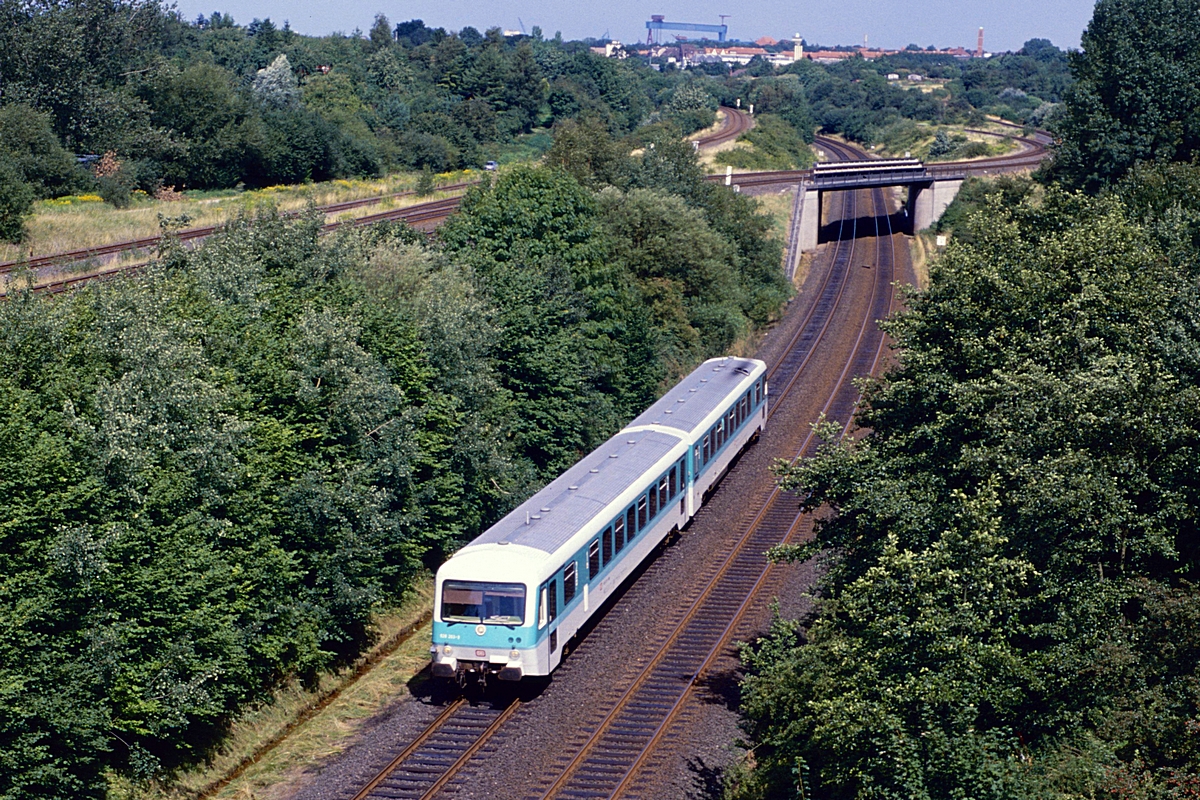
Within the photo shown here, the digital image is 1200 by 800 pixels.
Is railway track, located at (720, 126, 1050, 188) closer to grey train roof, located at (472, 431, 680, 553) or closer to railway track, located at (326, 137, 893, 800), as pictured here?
railway track, located at (326, 137, 893, 800)

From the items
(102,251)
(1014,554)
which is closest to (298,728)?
(1014,554)

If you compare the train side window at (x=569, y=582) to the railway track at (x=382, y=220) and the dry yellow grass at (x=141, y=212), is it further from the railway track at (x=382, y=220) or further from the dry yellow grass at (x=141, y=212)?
the dry yellow grass at (x=141, y=212)

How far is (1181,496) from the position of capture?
16.8m

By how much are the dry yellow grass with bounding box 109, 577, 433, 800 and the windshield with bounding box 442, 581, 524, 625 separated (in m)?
2.47

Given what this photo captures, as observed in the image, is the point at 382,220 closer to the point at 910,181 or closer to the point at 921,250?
the point at 921,250

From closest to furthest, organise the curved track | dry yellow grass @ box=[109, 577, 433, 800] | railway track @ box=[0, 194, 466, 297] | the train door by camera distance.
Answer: dry yellow grass @ box=[109, 577, 433, 800], the train door, railway track @ box=[0, 194, 466, 297], the curved track

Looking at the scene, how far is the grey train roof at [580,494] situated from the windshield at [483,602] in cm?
109

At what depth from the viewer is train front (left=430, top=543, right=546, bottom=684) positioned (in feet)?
66.2

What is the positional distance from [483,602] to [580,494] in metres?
4.17

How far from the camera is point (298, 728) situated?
20531 millimetres

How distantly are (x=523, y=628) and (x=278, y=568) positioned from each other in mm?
4467

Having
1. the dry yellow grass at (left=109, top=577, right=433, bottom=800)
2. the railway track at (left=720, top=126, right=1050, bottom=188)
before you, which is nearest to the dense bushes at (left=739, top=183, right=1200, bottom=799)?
the dry yellow grass at (left=109, top=577, right=433, bottom=800)

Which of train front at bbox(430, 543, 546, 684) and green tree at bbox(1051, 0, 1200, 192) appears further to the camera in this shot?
green tree at bbox(1051, 0, 1200, 192)

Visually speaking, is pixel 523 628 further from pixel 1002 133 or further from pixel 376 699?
pixel 1002 133
